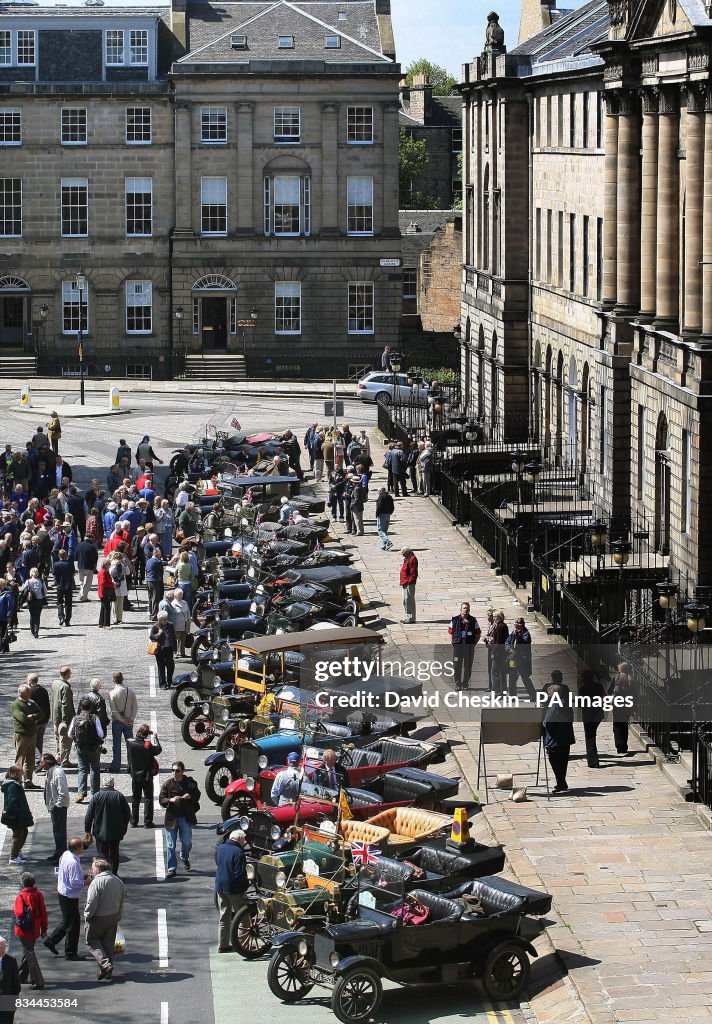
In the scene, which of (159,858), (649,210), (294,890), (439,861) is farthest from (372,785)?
(649,210)

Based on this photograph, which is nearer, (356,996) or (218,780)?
(356,996)

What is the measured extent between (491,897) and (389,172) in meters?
64.1

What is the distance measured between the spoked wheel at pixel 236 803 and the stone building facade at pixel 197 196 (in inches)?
2254

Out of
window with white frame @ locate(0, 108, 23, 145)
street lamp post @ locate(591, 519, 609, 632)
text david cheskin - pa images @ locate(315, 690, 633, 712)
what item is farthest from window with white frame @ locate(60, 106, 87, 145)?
text david cheskin - pa images @ locate(315, 690, 633, 712)

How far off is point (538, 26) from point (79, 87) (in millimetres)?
18984

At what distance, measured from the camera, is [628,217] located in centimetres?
4284

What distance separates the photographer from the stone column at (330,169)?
3194 inches

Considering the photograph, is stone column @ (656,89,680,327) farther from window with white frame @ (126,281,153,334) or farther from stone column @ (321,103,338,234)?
window with white frame @ (126,281,153,334)

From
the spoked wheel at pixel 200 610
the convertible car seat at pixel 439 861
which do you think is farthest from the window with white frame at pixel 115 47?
the convertible car seat at pixel 439 861

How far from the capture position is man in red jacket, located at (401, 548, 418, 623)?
3659 centimetres

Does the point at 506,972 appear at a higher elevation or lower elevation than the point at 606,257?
lower

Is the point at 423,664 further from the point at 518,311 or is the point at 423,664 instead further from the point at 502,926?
the point at 518,311

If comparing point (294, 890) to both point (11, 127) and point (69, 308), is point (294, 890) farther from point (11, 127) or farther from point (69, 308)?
point (11, 127)

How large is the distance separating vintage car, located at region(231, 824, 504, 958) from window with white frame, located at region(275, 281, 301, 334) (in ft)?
201
